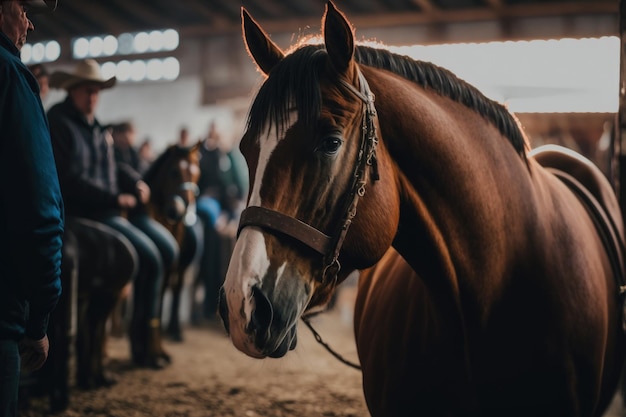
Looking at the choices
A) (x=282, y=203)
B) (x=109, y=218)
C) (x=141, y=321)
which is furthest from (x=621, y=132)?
(x=141, y=321)

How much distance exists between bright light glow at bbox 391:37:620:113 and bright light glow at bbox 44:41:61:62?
7.32 m

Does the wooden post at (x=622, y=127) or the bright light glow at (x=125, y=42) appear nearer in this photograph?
the wooden post at (x=622, y=127)

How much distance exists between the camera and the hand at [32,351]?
177 centimetres

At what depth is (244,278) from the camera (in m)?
1.44

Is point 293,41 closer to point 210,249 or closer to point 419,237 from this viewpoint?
point 210,249

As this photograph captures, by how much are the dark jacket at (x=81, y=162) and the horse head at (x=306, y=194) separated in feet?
10.4

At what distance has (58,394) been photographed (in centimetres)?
429

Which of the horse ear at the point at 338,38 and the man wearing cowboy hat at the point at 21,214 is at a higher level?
the horse ear at the point at 338,38

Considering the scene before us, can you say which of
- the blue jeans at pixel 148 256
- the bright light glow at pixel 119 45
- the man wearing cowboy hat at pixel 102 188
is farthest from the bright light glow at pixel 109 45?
the man wearing cowboy hat at pixel 102 188

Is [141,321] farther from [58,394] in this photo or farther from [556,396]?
[556,396]

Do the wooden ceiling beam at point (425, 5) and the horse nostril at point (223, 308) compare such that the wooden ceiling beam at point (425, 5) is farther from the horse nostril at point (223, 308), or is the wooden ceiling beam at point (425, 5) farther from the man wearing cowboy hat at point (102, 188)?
the horse nostril at point (223, 308)

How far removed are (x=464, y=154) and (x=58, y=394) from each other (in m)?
3.55

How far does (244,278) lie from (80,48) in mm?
12530

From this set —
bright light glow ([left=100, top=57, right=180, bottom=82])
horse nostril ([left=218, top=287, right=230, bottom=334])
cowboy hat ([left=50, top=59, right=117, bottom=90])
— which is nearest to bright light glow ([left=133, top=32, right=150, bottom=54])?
bright light glow ([left=100, top=57, right=180, bottom=82])
